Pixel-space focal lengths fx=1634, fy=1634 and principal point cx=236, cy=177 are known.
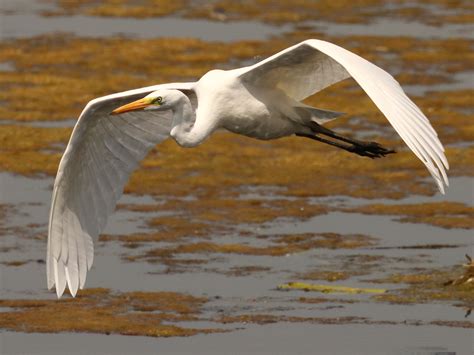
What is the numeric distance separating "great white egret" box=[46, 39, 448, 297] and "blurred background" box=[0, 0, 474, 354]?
→ 0.76 m

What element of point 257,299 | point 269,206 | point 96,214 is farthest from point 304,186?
point 96,214

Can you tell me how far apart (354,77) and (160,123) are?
2.86m

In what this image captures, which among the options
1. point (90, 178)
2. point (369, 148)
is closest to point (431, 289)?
point (369, 148)

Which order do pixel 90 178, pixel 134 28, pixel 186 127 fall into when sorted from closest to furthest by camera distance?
pixel 186 127, pixel 90 178, pixel 134 28

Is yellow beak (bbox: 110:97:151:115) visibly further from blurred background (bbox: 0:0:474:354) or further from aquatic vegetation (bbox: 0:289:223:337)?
aquatic vegetation (bbox: 0:289:223:337)

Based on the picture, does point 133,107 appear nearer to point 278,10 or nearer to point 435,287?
point 435,287

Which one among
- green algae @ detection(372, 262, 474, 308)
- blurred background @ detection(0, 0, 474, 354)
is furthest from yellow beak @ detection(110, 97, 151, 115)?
green algae @ detection(372, 262, 474, 308)

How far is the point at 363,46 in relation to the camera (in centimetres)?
2889

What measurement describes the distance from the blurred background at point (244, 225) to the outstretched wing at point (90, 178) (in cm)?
104

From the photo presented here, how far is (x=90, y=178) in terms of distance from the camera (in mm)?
13078

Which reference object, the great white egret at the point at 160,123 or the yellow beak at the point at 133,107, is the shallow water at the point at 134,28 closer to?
the great white egret at the point at 160,123

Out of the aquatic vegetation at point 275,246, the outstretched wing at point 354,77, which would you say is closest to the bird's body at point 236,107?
the outstretched wing at point 354,77

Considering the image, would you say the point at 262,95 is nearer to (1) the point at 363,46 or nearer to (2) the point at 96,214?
(2) the point at 96,214

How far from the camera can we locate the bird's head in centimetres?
1216
